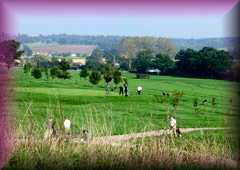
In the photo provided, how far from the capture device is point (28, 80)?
144 inches

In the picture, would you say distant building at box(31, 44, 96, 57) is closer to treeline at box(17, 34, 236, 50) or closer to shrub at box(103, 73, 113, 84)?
treeline at box(17, 34, 236, 50)

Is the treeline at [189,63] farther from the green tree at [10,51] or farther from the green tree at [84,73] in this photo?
the green tree at [10,51]

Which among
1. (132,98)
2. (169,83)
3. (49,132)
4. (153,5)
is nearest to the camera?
(153,5)

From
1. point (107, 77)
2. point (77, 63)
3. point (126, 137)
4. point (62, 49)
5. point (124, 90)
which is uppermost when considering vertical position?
point (62, 49)

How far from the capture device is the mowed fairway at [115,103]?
11.8 ft

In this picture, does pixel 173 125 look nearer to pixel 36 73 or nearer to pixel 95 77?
pixel 95 77

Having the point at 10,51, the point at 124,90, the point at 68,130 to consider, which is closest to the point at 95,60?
the point at 124,90

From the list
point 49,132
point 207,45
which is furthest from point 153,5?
point 49,132

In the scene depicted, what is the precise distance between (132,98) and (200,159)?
770 mm

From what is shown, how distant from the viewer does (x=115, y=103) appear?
3.99 metres

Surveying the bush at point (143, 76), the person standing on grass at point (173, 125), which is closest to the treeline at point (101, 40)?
the bush at point (143, 76)

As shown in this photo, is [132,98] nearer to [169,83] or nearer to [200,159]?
[169,83]

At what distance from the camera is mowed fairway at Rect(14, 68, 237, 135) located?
3.61 metres

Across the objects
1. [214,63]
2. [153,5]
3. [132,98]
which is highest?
[153,5]
